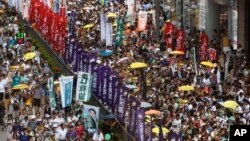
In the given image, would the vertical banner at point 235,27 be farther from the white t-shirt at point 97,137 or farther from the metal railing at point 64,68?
the white t-shirt at point 97,137

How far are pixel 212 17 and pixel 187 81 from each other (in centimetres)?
1307

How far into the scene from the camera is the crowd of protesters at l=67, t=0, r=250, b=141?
23.2 metres

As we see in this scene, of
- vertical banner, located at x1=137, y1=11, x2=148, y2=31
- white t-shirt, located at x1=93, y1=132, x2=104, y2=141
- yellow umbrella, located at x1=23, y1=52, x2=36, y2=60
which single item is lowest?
white t-shirt, located at x1=93, y1=132, x2=104, y2=141

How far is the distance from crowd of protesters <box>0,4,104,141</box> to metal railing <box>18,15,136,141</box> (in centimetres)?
92

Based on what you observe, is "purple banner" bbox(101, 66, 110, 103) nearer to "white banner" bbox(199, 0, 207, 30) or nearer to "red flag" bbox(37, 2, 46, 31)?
"white banner" bbox(199, 0, 207, 30)

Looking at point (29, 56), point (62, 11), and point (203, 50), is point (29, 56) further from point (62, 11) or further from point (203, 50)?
point (62, 11)

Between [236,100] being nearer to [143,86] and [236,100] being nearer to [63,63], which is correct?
[143,86]

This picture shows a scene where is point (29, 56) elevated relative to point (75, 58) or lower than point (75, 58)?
elevated

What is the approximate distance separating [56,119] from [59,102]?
2.59 meters

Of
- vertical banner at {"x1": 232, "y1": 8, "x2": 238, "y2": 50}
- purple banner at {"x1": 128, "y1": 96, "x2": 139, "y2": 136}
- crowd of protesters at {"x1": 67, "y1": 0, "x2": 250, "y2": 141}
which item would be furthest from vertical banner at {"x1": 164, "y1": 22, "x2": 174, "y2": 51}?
purple banner at {"x1": 128, "y1": 96, "x2": 139, "y2": 136}

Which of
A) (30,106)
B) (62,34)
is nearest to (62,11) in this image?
(62,34)

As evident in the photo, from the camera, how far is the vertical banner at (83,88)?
27.2 m

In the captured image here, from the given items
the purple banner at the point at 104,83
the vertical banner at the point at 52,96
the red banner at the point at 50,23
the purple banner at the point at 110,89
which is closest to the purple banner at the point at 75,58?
the red banner at the point at 50,23

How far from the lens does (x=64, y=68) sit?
3794 centimetres
